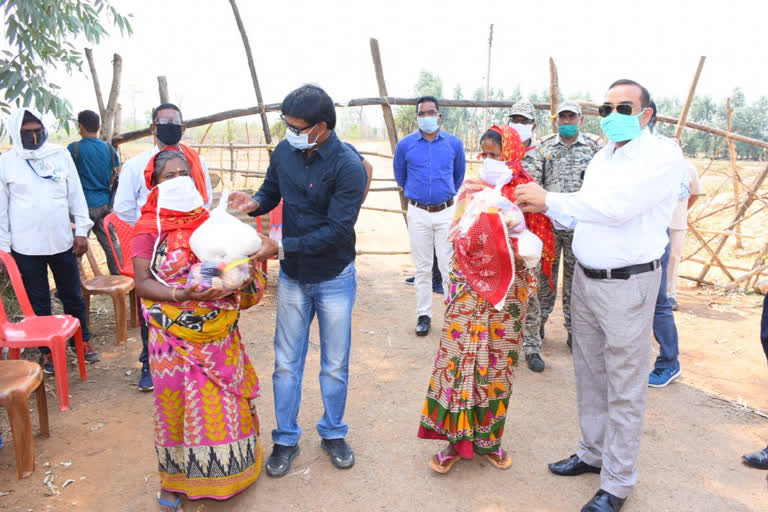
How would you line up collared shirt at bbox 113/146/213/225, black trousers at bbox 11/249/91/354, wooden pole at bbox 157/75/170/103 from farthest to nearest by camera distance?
wooden pole at bbox 157/75/170/103, black trousers at bbox 11/249/91/354, collared shirt at bbox 113/146/213/225

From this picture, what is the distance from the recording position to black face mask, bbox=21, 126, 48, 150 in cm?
378

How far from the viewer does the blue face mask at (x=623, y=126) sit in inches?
95.9

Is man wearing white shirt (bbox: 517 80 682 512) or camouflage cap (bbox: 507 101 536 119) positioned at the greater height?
camouflage cap (bbox: 507 101 536 119)

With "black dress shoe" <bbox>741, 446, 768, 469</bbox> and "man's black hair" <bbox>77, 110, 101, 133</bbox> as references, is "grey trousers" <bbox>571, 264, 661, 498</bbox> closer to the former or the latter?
"black dress shoe" <bbox>741, 446, 768, 469</bbox>

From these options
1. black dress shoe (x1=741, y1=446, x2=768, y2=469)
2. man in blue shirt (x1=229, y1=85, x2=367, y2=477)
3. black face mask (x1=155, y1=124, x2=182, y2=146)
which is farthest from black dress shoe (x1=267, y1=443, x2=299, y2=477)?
black dress shoe (x1=741, y1=446, x2=768, y2=469)

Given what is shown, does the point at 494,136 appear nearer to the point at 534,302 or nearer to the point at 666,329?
the point at 534,302

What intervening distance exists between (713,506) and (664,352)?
1.55 meters

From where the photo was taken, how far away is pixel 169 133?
3533 millimetres

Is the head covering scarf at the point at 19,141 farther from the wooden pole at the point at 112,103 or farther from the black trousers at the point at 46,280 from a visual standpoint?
the wooden pole at the point at 112,103

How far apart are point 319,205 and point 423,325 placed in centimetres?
263

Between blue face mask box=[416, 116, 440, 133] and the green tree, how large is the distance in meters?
3.20

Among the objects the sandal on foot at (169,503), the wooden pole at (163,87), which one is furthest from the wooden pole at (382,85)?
the sandal on foot at (169,503)

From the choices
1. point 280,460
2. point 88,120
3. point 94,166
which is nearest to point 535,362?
point 280,460

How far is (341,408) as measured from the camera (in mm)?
3049
